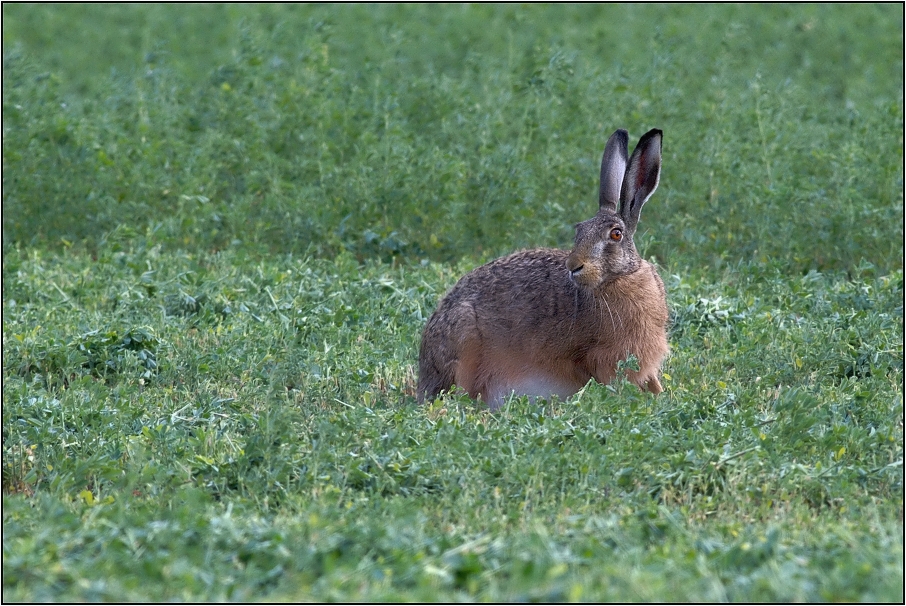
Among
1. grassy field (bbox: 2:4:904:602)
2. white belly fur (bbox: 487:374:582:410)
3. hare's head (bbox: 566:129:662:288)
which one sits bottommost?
white belly fur (bbox: 487:374:582:410)

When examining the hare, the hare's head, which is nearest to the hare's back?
the hare

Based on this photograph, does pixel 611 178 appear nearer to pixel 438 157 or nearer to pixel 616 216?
pixel 616 216

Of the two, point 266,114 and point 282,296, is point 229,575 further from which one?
point 266,114

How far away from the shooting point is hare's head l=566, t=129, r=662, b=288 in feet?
21.9

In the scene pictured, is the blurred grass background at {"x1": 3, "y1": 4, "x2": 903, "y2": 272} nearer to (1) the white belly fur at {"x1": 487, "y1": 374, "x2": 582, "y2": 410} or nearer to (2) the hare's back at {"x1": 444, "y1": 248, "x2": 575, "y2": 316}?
(2) the hare's back at {"x1": 444, "y1": 248, "x2": 575, "y2": 316}

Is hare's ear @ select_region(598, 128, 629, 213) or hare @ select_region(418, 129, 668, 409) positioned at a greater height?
hare's ear @ select_region(598, 128, 629, 213)

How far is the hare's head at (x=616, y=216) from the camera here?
21.9 feet

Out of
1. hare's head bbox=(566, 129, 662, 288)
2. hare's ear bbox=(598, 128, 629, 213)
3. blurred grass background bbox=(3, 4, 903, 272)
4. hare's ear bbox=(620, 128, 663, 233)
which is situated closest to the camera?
hare's head bbox=(566, 129, 662, 288)

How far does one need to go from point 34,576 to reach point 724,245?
6.89 meters

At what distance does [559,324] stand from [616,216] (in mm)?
669

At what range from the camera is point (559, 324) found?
7027 mm

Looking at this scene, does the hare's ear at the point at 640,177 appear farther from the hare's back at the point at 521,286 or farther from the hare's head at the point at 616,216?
the hare's back at the point at 521,286

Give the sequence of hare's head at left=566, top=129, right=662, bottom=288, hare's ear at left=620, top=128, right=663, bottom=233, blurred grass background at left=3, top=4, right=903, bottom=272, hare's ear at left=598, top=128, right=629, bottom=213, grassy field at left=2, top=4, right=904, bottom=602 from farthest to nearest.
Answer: blurred grass background at left=3, top=4, right=903, bottom=272 < hare's ear at left=598, top=128, right=629, bottom=213 < hare's ear at left=620, top=128, right=663, bottom=233 < hare's head at left=566, top=129, right=662, bottom=288 < grassy field at left=2, top=4, right=904, bottom=602

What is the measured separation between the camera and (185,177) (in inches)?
427
